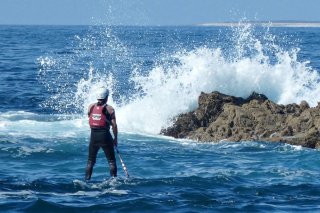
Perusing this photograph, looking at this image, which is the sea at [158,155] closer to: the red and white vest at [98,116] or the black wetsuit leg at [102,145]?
the black wetsuit leg at [102,145]

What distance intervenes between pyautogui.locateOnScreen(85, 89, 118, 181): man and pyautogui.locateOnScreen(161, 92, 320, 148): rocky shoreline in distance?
536 centimetres

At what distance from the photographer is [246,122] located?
21.6 metres

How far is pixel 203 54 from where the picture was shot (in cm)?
2619

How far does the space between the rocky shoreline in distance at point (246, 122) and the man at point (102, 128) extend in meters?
5.36

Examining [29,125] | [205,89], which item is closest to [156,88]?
[205,89]

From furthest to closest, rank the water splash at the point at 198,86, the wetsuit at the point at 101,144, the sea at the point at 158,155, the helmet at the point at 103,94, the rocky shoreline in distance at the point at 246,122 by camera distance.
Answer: the water splash at the point at 198,86, the rocky shoreline in distance at the point at 246,122, the wetsuit at the point at 101,144, the helmet at the point at 103,94, the sea at the point at 158,155

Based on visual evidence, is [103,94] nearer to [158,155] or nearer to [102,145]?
[102,145]

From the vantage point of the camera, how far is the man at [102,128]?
52.6 ft

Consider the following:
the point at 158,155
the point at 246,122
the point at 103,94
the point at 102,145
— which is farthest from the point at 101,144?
the point at 246,122

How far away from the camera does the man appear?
52.6ft

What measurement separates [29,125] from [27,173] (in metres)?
6.92

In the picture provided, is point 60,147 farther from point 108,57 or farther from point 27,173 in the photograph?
point 108,57

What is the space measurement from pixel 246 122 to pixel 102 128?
6.39m

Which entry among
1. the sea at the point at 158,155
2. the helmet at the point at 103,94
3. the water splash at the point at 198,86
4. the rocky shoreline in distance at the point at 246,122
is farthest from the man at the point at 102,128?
the water splash at the point at 198,86
